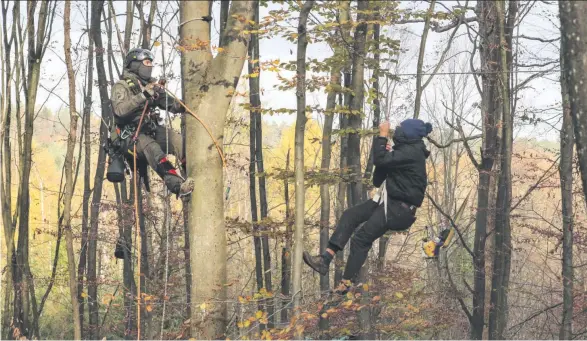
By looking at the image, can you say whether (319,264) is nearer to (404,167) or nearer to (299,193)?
(299,193)

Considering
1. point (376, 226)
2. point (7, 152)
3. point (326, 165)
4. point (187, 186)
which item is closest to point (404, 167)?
point (376, 226)

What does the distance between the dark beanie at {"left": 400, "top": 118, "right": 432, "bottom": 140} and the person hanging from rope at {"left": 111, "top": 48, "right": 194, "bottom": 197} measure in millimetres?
2233

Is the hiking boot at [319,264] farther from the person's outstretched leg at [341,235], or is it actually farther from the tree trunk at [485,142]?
the tree trunk at [485,142]

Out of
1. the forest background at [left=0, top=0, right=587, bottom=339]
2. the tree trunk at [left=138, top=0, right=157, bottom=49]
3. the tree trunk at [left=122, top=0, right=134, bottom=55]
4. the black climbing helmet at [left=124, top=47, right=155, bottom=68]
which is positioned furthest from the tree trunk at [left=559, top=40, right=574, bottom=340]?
the tree trunk at [left=122, top=0, right=134, bottom=55]

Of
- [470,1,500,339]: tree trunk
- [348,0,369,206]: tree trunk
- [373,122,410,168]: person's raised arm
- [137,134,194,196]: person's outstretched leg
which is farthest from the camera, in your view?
[470,1,500,339]: tree trunk

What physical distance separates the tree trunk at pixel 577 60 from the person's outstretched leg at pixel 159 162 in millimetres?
3393

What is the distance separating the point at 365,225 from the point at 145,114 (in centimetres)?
258

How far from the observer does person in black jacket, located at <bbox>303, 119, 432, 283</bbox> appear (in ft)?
21.2

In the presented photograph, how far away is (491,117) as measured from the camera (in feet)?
40.8

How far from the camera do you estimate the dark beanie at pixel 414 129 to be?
646 cm

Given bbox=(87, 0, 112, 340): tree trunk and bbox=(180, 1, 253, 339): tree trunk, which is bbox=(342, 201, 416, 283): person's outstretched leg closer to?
bbox=(180, 1, 253, 339): tree trunk

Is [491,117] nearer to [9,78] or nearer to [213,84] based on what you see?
[213,84]

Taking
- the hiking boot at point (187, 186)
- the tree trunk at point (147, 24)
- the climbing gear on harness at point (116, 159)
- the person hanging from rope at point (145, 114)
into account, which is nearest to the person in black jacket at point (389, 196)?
the hiking boot at point (187, 186)

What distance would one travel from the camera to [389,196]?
21.9ft
